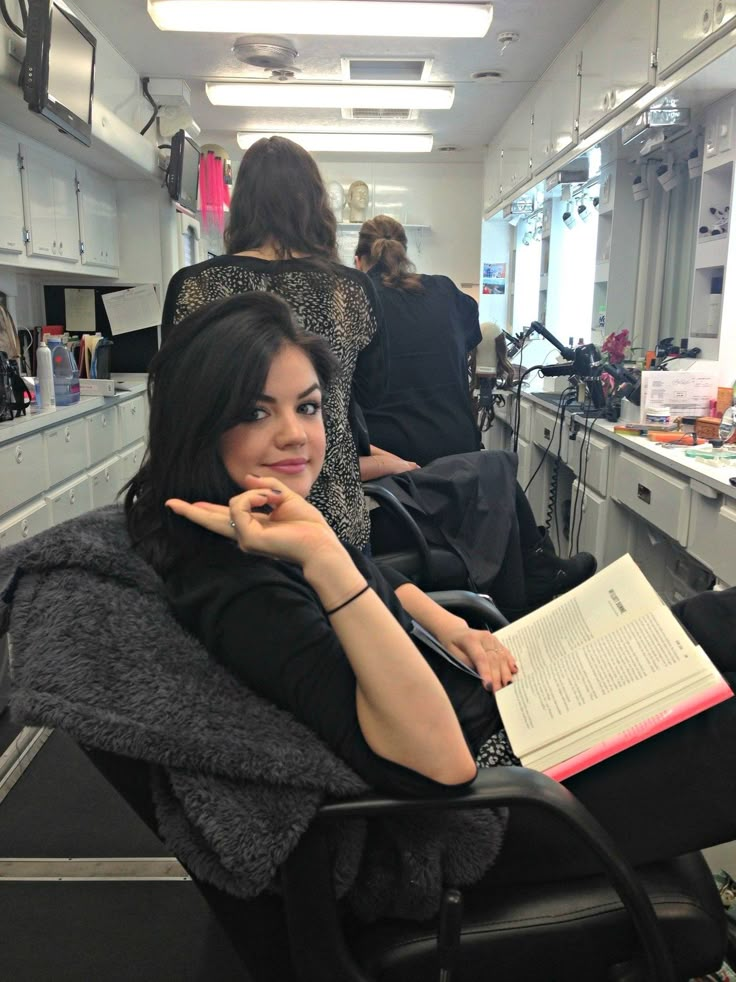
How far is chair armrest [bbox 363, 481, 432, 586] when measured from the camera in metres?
2.03

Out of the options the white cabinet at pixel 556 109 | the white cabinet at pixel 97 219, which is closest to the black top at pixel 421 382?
the white cabinet at pixel 556 109

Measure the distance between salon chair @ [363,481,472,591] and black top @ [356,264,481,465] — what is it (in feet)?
2.10

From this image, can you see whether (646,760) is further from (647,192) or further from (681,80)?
(647,192)

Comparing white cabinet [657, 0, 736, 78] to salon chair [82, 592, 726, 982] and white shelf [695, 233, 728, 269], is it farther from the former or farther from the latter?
salon chair [82, 592, 726, 982]

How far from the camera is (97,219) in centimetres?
441

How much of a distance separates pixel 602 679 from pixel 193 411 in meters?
0.64

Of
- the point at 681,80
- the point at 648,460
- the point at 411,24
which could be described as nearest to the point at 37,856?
the point at 648,460

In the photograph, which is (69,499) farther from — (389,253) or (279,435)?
(279,435)

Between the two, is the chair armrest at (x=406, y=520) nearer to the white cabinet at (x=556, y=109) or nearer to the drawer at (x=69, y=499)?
the drawer at (x=69, y=499)

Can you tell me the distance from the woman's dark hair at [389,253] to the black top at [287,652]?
6.60ft

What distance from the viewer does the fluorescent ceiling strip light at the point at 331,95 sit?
192 inches

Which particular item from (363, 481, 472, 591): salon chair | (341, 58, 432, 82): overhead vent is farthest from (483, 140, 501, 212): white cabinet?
(363, 481, 472, 591): salon chair

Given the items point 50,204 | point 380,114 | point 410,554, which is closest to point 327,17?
point 50,204

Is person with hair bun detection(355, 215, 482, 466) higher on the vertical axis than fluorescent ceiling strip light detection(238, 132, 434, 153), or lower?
lower
